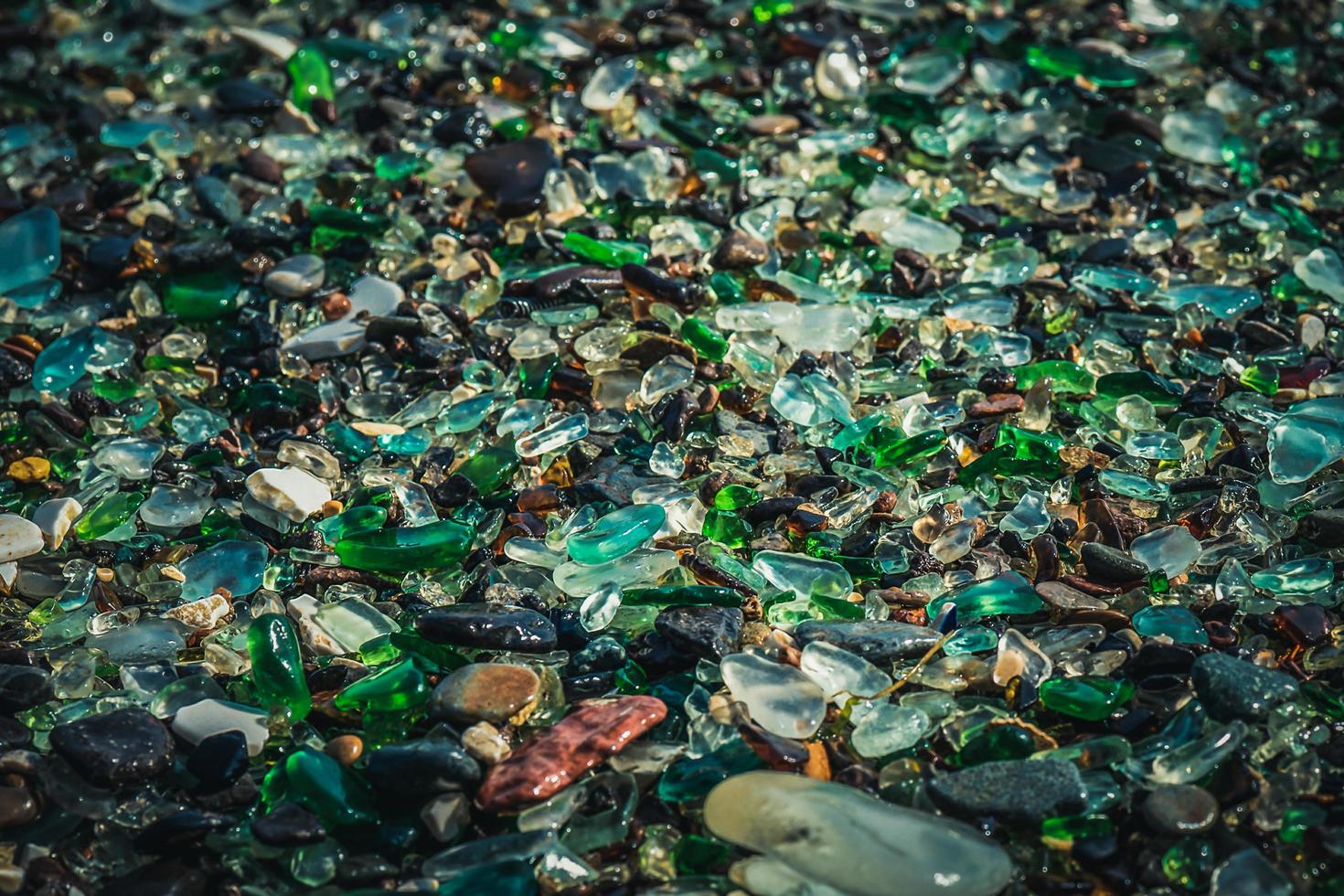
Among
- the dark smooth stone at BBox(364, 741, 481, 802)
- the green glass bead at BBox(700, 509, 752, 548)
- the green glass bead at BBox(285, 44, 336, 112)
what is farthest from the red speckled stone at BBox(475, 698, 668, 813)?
the green glass bead at BBox(285, 44, 336, 112)

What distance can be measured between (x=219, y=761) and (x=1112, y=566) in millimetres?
1211

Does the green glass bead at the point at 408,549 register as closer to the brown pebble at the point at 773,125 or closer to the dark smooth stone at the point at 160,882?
the dark smooth stone at the point at 160,882

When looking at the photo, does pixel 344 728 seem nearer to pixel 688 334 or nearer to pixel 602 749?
pixel 602 749

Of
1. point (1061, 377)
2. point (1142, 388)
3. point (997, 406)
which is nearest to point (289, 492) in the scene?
point (997, 406)

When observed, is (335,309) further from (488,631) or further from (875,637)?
(875,637)

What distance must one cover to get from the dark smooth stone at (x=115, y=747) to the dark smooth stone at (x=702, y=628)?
65cm

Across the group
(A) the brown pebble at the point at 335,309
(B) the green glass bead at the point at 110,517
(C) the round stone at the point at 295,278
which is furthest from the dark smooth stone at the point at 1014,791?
(C) the round stone at the point at 295,278

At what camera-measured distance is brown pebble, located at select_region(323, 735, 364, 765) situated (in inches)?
61.3

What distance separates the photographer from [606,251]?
92.4 inches

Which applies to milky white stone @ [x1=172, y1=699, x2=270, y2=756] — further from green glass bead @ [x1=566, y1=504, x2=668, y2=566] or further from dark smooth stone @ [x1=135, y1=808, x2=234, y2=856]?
green glass bead @ [x1=566, y1=504, x2=668, y2=566]

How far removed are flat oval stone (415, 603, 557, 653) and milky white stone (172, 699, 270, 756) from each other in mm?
238

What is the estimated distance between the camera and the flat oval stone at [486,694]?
5.16 ft

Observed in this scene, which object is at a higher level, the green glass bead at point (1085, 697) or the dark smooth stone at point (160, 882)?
the green glass bead at point (1085, 697)

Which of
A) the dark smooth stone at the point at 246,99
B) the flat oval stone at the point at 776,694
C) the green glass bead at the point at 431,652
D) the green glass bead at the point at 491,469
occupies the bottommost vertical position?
the green glass bead at the point at 431,652
